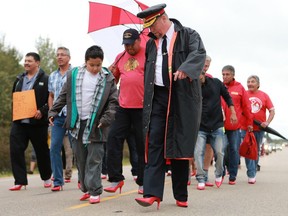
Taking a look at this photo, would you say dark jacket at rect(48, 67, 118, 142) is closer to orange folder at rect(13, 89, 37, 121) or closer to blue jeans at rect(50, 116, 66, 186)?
blue jeans at rect(50, 116, 66, 186)

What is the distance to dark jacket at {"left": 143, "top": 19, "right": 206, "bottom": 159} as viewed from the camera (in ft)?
20.6

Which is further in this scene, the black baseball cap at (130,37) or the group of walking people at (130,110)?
the black baseball cap at (130,37)

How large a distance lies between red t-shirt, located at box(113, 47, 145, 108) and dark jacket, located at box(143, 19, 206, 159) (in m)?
1.37

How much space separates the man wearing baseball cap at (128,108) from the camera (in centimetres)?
785

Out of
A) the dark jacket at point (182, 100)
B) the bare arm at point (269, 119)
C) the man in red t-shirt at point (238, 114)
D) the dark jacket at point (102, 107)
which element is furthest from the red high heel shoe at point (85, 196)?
the bare arm at point (269, 119)

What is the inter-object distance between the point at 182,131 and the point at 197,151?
3.29 m

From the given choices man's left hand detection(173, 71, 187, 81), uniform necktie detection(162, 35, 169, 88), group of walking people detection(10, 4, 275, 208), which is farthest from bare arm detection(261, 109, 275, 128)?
man's left hand detection(173, 71, 187, 81)

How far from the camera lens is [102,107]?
7.01 metres

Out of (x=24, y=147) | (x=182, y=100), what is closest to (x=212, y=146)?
(x=24, y=147)

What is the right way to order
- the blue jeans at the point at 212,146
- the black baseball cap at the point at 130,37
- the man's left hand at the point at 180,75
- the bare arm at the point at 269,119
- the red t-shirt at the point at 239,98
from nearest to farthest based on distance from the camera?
the man's left hand at the point at 180,75 < the black baseball cap at the point at 130,37 < the blue jeans at the point at 212,146 < the red t-shirt at the point at 239,98 < the bare arm at the point at 269,119

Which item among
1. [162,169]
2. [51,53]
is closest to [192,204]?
[162,169]

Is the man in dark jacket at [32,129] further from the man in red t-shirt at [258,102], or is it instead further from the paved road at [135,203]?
the man in red t-shirt at [258,102]

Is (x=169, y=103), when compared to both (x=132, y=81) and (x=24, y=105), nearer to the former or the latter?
(x=132, y=81)

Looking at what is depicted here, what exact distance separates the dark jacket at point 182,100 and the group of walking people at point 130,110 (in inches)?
0.4
